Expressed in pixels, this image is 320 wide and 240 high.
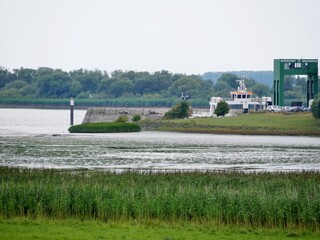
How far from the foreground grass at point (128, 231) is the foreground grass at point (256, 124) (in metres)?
81.1

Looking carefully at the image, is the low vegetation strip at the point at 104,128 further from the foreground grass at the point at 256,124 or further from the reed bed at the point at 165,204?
the reed bed at the point at 165,204

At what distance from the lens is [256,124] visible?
12519 cm

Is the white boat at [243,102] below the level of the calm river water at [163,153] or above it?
above

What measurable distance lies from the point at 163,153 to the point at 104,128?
44047mm

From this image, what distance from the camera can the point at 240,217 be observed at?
36.6 metres

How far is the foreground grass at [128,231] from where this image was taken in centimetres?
3325

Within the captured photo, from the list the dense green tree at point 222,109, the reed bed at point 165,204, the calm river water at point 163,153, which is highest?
the dense green tree at point 222,109

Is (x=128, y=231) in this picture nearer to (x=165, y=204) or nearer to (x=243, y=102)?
(x=165, y=204)

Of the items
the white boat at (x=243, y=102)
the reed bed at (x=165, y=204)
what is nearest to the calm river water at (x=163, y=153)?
the reed bed at (x=165, y=204)

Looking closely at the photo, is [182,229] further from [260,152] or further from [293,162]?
[260,152]

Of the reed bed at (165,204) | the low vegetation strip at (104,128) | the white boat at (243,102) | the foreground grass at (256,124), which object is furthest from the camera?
the white boat at (243,102)

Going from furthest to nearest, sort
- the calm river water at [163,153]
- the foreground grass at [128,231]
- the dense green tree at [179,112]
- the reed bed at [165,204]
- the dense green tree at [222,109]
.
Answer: the dense green tree at [179,112], the dense green tree at [222,109], the calm river water at [163,153], the reed bed at [165,204], the foreground grass at [128,231]

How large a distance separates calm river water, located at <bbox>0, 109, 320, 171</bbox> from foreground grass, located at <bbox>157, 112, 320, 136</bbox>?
10.4 metres

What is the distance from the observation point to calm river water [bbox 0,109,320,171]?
63.5 m
